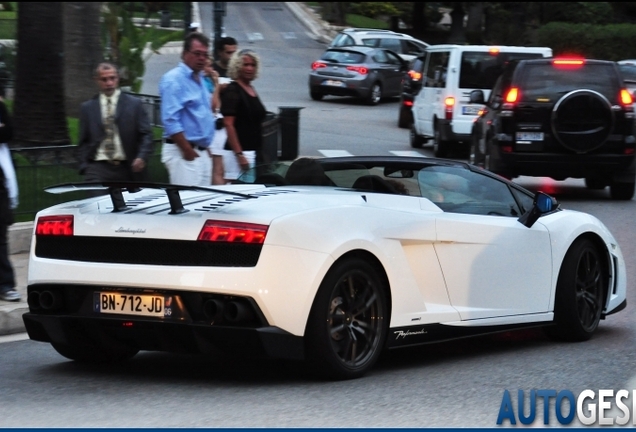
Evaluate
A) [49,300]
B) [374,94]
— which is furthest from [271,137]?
[374,94]

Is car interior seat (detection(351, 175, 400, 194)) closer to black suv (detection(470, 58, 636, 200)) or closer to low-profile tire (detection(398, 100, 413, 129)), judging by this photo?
black suv (detection(470, 58, 636, 200))

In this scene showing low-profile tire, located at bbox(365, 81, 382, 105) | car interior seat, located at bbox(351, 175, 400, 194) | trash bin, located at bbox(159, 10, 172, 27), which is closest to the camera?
car interior seat, located at bbox(351, 175, 400, 194)

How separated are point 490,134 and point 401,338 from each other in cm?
990

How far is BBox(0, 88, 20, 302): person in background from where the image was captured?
30.1ft

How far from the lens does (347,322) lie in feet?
22.4

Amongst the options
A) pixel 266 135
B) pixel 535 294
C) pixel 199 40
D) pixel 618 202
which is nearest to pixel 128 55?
pixel 266 135

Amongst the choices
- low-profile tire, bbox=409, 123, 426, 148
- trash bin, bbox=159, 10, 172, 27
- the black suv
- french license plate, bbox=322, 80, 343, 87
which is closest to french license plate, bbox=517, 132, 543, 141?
the black suv

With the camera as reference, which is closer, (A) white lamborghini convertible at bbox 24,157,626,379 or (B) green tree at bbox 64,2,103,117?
(A) white lamborghini convertible at bbox 24,157,626,379

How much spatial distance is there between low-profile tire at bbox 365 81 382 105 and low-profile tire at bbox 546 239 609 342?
2533cm

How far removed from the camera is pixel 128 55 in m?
19.5

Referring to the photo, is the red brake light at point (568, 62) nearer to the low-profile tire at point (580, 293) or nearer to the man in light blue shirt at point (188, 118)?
the man in light blue shirt at point (188, 118)

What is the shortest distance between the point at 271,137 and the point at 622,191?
471 cm

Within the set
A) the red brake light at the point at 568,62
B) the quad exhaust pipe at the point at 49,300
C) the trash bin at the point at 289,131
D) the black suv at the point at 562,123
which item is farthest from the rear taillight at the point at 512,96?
the quad exhaust pipe at the point at 49,300

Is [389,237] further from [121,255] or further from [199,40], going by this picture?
[199,40]
